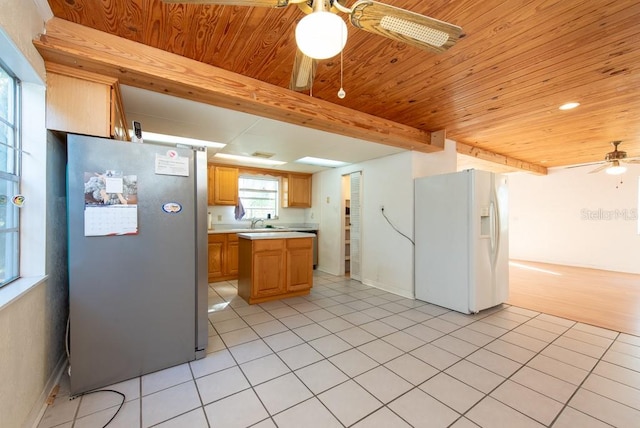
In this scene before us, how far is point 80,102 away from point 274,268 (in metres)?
2.54

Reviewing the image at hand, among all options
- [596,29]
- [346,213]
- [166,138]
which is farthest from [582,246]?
[166,138]

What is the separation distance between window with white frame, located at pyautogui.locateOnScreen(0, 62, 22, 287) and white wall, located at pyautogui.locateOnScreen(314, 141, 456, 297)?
3.78 meters

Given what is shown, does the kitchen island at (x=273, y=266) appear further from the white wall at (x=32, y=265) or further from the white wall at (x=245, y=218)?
the white wall at (x=32, y=265)

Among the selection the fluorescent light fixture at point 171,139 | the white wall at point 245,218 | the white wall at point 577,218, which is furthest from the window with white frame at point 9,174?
the white wall at point 577,218

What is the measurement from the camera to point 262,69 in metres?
2.12

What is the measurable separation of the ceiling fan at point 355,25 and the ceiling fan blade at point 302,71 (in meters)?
0.26

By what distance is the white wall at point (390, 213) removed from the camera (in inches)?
150

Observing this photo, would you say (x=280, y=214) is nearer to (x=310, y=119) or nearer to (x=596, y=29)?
(x=310, y=119)

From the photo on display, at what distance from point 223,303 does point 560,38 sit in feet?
13.4

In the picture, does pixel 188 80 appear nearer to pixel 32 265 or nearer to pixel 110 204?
pixel 110 204

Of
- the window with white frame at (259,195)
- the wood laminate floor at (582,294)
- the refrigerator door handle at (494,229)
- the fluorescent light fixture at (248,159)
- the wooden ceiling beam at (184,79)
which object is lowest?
the wood laminate floor at (582,294)

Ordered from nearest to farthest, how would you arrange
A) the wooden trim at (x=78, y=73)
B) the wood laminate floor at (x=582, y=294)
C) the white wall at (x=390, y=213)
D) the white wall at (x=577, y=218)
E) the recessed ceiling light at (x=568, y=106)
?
the wooden trim at (x=78, y=73) < the recessed ceiling light at (x=568, y=106) < the wood laminate floor at (x=582, y=294) < the white wall at (x=390, y=213) < the white wall at (x=577, y=218)

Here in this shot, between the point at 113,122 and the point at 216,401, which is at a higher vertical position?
the point at 113,122

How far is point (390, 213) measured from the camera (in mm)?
4055
